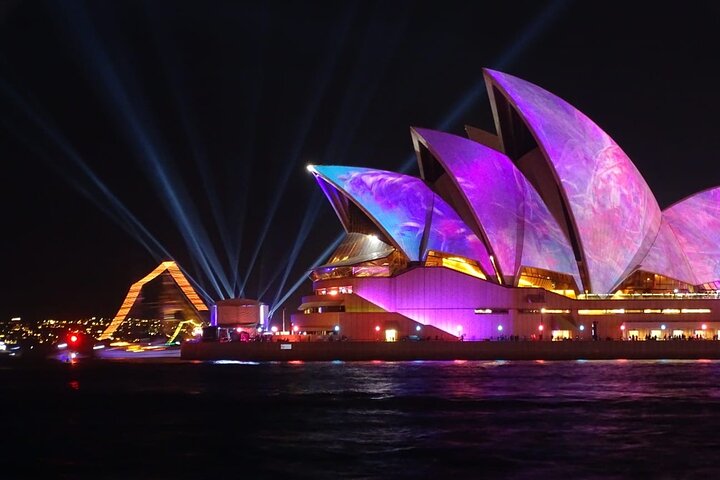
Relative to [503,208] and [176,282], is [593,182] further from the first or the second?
[176,282]

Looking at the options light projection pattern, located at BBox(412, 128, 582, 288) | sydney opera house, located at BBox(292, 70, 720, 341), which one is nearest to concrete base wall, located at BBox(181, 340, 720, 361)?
sydney opera house, located at BBox(292, 70, 720, 341)

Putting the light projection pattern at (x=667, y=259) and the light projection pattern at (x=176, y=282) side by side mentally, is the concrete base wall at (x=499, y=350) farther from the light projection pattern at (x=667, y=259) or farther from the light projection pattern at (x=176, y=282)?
the light projection pattern at (x=176, y=282)

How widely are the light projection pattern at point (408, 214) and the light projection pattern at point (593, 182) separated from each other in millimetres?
7789

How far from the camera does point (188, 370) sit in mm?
57750

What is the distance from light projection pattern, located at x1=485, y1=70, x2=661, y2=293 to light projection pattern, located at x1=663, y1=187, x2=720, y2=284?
3.83 meters

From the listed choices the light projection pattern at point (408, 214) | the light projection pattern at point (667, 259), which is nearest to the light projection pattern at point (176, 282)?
the light projection pattern at point (408, 214)

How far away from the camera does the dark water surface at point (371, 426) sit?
68.6ft

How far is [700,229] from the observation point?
69.2 metres

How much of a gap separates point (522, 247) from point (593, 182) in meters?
6.79

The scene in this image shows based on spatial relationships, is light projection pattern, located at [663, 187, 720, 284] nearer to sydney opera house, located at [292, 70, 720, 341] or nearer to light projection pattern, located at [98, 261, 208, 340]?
sydney opera house, located at [292, 70, 720, 341]

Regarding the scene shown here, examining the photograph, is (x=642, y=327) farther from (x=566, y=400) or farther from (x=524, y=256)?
(x=566, y=400)

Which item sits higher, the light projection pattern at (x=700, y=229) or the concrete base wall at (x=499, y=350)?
the light projection pattern at (x=700, y=229)

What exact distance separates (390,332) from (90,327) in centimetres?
6952

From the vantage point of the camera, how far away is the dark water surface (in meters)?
20.9
